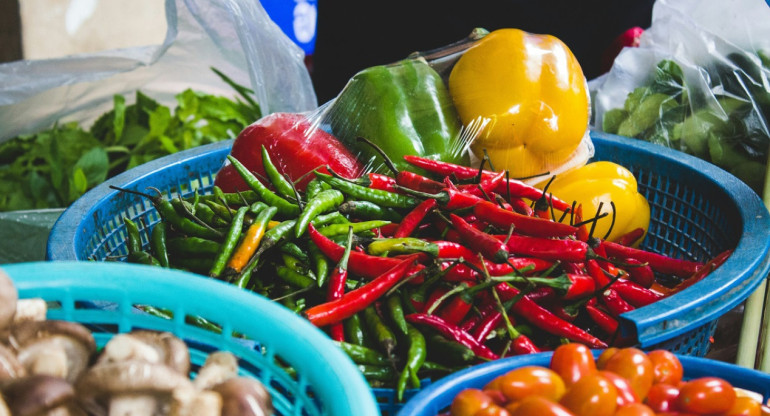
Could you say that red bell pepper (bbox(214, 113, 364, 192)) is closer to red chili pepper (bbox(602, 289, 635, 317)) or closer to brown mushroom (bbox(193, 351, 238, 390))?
red chili pepper (bbox(602, 289, 635, 317))

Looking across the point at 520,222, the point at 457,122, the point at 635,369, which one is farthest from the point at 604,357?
the point at 457,122

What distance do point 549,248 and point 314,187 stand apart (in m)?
0.57

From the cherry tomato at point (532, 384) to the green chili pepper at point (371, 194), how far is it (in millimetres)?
773

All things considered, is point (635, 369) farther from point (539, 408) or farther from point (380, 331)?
point (380, 331)

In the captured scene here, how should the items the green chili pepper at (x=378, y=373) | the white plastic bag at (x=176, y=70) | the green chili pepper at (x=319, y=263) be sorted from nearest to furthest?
the green chili pepper at (x=378, y=373) < the green chili pepper at (x=319, y=263) < the white plastic bag at (x=176, y=70)

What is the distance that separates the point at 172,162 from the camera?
187 centimetres

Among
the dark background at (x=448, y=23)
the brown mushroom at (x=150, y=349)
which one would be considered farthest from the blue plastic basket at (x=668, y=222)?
the dark background at (x=448, y=23)

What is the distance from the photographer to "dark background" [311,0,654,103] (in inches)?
128

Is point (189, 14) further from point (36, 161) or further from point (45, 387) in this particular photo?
point (45, 387)

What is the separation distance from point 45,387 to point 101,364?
0.21 ft

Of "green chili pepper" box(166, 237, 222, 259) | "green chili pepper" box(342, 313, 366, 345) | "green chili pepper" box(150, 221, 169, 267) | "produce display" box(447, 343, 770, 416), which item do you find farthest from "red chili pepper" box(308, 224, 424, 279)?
"produce display" box(447, 343, 770, 416)

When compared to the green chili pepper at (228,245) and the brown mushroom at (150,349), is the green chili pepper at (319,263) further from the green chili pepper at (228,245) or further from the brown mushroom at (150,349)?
the brown mushroom at (150,349)

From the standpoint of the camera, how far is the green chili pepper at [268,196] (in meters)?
1.57

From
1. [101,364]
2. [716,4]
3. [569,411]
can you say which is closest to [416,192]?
[569,411]
